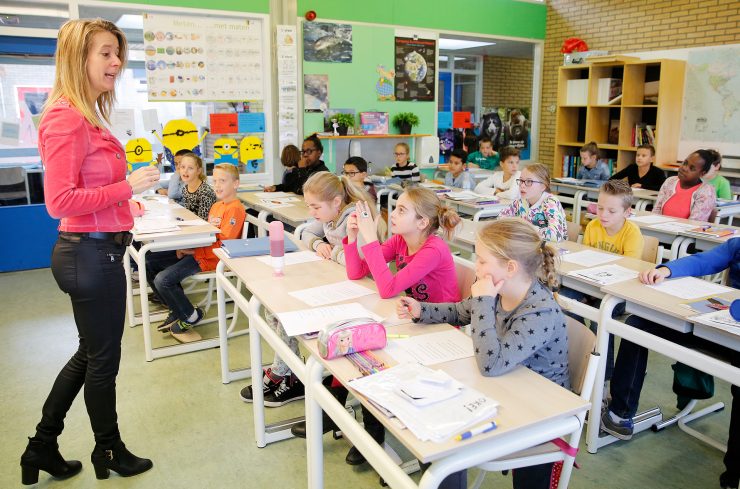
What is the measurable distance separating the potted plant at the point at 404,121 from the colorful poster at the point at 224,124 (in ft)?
6.38

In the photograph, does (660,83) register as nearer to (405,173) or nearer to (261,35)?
(405,173)

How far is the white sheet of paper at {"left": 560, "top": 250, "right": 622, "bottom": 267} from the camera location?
9.49 feet

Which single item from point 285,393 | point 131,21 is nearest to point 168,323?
point 285,393

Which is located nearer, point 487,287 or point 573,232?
point 487,287

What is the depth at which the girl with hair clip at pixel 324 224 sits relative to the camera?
2.92 meters

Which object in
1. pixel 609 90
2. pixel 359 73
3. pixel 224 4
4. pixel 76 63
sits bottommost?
pixel 76 63

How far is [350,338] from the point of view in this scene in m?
1.69

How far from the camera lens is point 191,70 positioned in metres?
5.90

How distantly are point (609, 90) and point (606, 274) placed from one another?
16.9 ft

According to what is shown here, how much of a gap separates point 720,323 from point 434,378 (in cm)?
115

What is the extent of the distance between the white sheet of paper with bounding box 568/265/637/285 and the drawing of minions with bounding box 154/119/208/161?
4.47m

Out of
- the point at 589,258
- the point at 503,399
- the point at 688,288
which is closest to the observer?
the point at 503,399

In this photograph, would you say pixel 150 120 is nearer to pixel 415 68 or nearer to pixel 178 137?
pixel 178 137

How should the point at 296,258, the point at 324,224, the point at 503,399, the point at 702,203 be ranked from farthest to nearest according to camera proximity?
the point at 702,203, the point at 324,224, the point at 296,258, the point at 503,399
